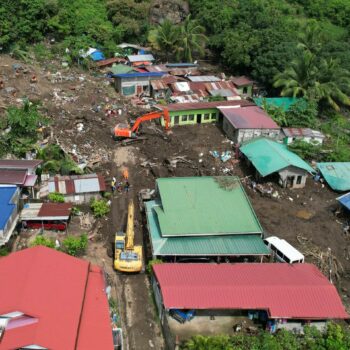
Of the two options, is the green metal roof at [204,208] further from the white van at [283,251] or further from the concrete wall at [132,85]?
the concrete wall at [132,85]

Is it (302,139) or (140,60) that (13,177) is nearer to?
(302,139)

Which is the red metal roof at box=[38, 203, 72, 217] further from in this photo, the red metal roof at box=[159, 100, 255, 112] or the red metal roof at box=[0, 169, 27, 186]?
the red metal roof at box=[159, 100, 255, 112]

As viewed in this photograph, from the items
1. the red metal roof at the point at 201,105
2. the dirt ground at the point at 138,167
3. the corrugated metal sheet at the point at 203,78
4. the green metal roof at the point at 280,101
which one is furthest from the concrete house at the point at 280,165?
Answer: the corrugated metal sheet at the point at 203,78

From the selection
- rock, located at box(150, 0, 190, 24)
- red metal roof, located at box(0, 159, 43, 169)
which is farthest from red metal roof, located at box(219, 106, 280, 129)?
rock, located at box(150, 0, 190, 24)

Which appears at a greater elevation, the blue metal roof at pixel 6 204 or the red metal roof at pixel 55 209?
the blue metal roof at pixel 6 204

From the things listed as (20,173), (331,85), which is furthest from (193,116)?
(20,173)

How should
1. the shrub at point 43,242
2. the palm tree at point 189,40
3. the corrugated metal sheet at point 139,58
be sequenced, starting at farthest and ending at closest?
the corrugated metal sheet at point 139,58, the palm tree at point 189,40, the shrub at point 43,242
